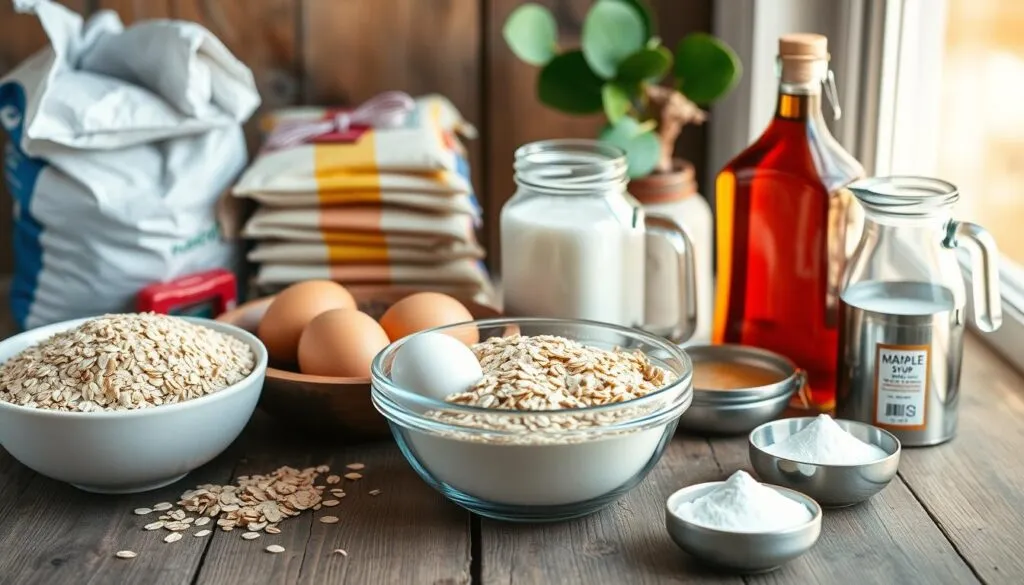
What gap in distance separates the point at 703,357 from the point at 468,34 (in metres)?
0.69

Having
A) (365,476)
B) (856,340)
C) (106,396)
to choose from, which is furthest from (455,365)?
(856,340)

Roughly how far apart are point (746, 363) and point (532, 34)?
0.58 m

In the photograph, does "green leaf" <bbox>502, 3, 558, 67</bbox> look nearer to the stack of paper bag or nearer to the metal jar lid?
the stack of paper bag

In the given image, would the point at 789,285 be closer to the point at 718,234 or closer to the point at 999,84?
the point at 718,234

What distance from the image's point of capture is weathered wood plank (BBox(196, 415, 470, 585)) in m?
1.00

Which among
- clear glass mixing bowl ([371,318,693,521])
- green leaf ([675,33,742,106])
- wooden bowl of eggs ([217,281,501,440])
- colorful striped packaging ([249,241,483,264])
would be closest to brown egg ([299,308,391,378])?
wooden bowl of eggs ([217,281,501,440])

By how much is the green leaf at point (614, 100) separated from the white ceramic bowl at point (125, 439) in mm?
653

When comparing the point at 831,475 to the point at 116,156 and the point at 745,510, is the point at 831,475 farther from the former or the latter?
the point at 116,156

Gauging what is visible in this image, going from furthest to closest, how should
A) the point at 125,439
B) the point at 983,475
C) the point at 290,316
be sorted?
the point at 290,316
the point at 983,475
the point at 125,439

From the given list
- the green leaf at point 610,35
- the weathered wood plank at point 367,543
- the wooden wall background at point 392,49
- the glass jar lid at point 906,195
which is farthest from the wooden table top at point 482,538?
the wooden wall background at point 392,49

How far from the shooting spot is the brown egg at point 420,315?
1.27m

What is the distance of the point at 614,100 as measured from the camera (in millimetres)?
1617

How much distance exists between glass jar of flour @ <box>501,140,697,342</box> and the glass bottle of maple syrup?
0.07 meters

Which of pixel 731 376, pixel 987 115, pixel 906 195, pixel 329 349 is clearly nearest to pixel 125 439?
pixel 329 349
